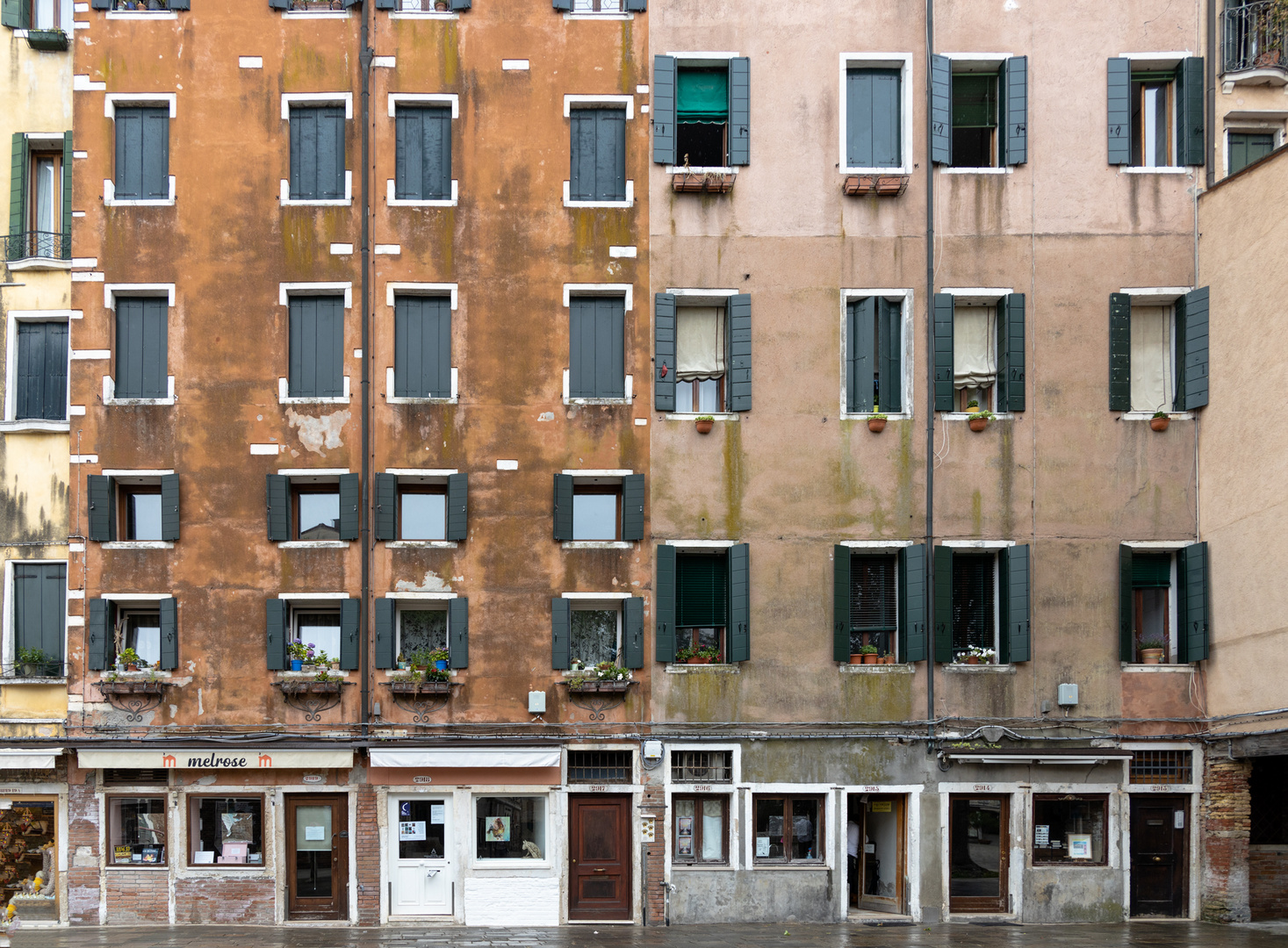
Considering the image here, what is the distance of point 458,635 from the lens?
72.3ft

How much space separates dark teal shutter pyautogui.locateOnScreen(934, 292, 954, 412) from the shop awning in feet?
30.9

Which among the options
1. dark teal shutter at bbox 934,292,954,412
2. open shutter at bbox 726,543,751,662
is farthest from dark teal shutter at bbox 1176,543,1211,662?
open shutter at bbox 726,543,751,662

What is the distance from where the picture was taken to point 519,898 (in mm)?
21797

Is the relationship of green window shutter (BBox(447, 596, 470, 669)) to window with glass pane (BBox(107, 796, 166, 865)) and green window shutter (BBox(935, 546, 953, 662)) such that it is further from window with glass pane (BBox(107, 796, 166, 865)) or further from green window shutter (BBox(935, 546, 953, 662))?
green window shutter (BBox(935, 546, 953, 662))

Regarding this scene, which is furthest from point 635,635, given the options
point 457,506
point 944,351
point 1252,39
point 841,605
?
point 1252,39

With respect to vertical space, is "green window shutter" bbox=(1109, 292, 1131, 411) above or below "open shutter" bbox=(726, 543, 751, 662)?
above

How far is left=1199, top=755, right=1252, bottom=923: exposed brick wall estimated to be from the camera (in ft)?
71.3

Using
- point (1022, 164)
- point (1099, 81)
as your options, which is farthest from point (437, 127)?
point (1099, 81)

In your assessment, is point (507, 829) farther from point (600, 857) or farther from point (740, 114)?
point (740, 114)

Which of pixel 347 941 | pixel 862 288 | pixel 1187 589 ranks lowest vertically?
pixel 347 941

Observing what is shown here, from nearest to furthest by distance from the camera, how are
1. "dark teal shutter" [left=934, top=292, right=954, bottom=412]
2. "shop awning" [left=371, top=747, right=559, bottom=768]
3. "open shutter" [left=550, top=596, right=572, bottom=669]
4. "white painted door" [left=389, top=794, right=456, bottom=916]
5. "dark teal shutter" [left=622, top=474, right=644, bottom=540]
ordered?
"shop awning" [left=371, top=747, right=559, bottom=768], "white painted door" [left=389, top=794, right=456, bottom=916], "open shutter" [left=550, top=596, right=572, bottom=669], "dark teal shutter" [left=622, top=474, right=644, bottom=540], "dark teal shutter" [left=934, top=292, right=954, bottom=412]

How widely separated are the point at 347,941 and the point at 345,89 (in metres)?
14.9

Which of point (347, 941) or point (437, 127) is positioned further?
point (437, 127)

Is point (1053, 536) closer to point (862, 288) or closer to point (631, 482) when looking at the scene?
point (862, 288)
